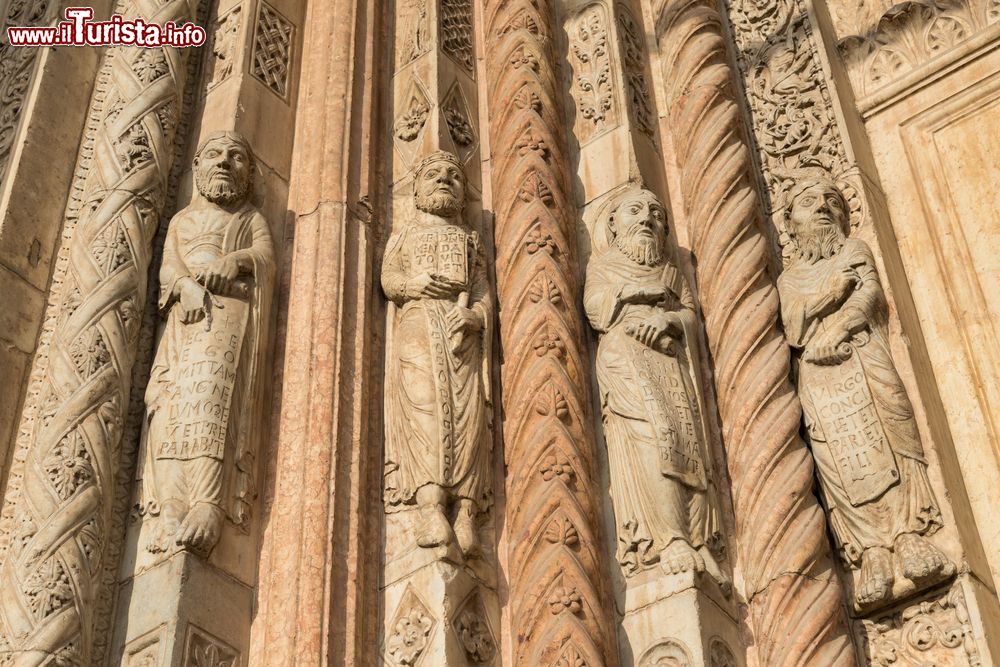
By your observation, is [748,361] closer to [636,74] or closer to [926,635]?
[926,635]

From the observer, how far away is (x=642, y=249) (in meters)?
5.26

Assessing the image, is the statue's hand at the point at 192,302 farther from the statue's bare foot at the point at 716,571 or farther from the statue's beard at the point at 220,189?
the statue's bare foot at the point at 716,571

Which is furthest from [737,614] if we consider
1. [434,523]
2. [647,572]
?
[434,523]

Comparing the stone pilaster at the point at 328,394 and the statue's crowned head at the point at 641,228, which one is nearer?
the stone pilaster at the point at 328,394

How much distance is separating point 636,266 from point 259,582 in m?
1.92

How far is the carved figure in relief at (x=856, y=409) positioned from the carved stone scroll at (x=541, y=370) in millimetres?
868

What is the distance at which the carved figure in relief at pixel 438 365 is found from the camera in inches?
186

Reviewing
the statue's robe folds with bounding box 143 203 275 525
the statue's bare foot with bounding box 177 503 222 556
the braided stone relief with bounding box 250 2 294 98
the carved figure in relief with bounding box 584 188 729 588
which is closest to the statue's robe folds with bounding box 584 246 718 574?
the carved figure in relief with bounding box 584 188 729 588

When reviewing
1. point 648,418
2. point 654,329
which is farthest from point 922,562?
point 654,329

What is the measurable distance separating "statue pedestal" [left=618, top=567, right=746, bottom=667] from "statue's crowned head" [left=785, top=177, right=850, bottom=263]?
159 centimetres

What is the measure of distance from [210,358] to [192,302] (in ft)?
0.88

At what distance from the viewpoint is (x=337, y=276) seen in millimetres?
5160

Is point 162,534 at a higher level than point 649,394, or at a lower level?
lower

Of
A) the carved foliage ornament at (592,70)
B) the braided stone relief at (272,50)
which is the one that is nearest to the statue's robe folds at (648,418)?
the carved foliage ornament at (592,70)
